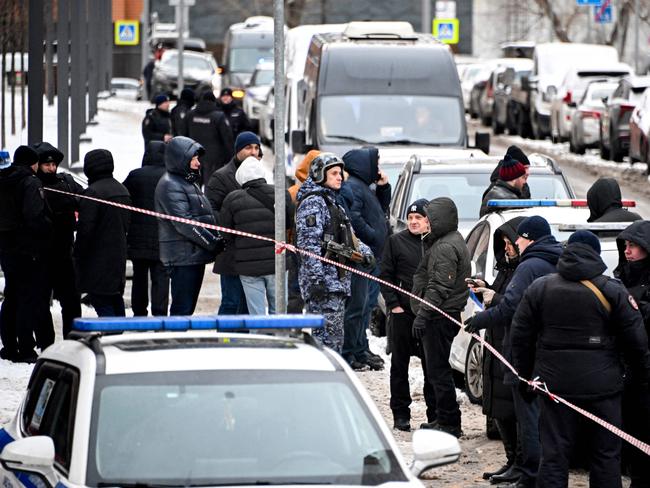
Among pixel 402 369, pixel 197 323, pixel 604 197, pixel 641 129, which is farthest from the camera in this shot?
pixel 641 129

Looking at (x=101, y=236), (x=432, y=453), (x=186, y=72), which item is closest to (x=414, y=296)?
(x=101, y=236)

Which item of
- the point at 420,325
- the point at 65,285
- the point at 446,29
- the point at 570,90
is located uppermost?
the point at 446,29

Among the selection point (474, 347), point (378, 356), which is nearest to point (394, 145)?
point (378, 356)

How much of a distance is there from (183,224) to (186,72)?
114 ft

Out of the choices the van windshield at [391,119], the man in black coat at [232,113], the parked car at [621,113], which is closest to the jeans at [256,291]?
the van windshield at [391,119]

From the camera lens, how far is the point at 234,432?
18.6ft

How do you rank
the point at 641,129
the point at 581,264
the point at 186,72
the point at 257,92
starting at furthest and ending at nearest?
1. the point at 186,72
2. the point at 257,92
3. the point at 641,129
4. the point at 581,264

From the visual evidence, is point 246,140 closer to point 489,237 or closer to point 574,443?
point 489,237

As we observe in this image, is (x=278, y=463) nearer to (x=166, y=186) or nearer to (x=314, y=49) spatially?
(x=166, y=186)

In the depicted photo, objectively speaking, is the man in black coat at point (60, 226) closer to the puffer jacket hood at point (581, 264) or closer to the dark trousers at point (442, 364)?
the dark trousers at point (442, 364)

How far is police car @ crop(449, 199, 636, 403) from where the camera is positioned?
10.9 metres

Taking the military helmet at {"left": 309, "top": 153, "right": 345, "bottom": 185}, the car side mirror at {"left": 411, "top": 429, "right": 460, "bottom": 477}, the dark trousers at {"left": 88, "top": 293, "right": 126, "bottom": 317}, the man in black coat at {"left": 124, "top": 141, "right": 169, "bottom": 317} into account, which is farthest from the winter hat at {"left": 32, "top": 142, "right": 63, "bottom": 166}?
the car side mirror at {"left": 411, "top": 429, "right": 460, "bottom": 477}

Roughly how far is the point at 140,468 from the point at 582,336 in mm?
2952

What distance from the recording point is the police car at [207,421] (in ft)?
18.0
